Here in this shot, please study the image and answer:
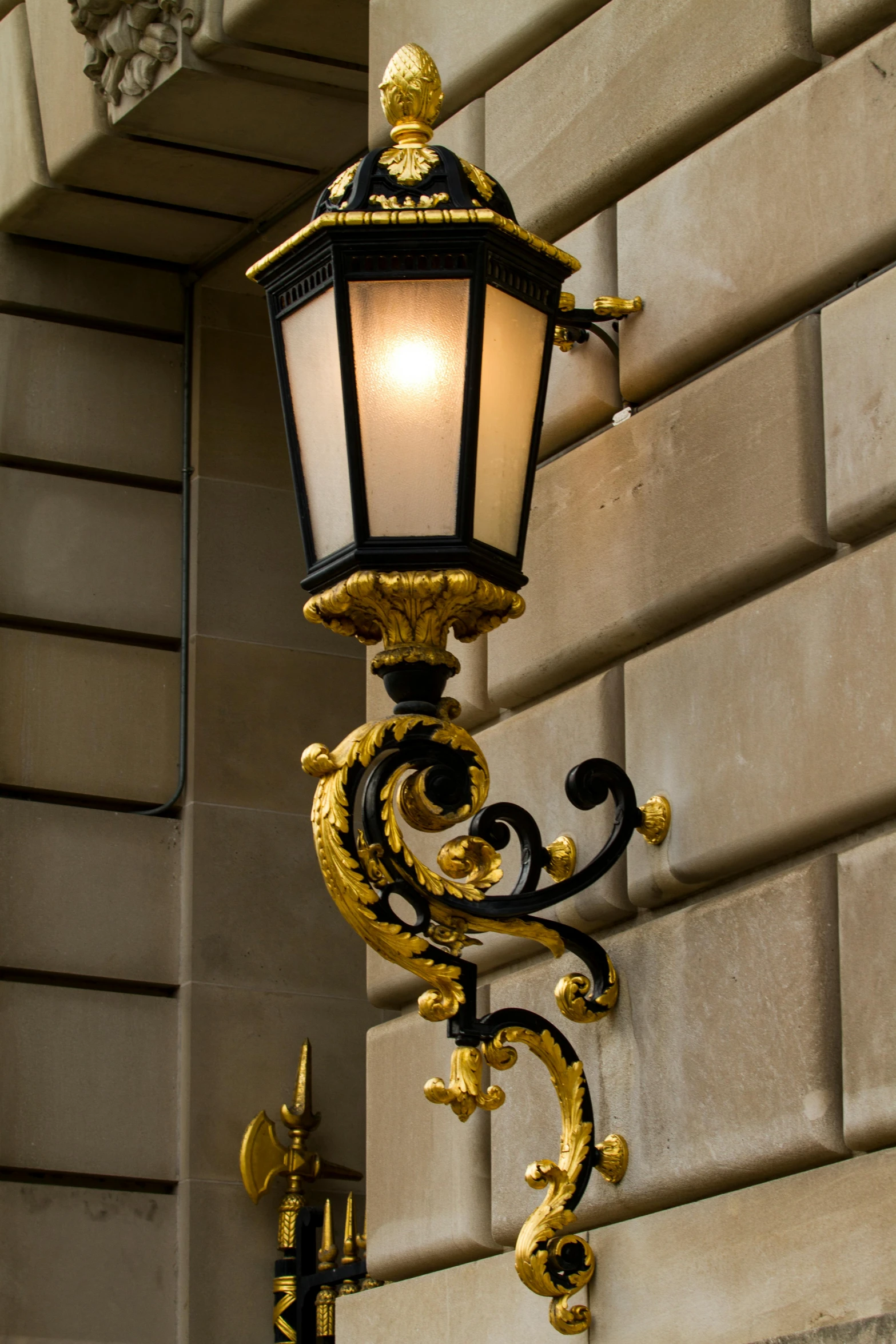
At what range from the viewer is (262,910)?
7.50m

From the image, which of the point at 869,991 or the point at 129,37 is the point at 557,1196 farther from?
the point at 129,37

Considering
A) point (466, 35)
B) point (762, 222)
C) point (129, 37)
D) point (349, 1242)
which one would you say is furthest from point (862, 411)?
point (129, 37)

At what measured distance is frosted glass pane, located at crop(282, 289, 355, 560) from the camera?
13.5ft

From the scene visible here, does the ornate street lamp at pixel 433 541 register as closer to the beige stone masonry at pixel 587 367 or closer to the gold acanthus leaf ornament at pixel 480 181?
the gold acanthus leaf ornament at pixel 480 181

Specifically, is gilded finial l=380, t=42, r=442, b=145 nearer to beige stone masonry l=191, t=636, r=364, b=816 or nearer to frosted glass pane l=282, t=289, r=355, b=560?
frosted glass pane l=282, t=289, r=355, b=560

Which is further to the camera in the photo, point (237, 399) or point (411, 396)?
point (237, 399)

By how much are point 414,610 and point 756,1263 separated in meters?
1.26

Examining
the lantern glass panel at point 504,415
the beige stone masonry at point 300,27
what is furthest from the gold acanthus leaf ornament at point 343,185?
the beige stone masonry at point 300,27

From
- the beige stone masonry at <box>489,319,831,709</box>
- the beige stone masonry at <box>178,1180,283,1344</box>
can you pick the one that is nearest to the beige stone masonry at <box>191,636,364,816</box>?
the beige stone masonry at <box>178,1180,283,1344</box>

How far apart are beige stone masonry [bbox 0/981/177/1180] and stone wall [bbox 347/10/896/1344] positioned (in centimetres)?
211

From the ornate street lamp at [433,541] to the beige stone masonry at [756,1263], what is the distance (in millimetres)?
97

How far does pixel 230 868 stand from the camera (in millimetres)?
7520

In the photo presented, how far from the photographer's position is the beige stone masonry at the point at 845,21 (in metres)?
4.13

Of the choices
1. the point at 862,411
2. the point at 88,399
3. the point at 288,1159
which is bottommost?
the point at 288,1159
